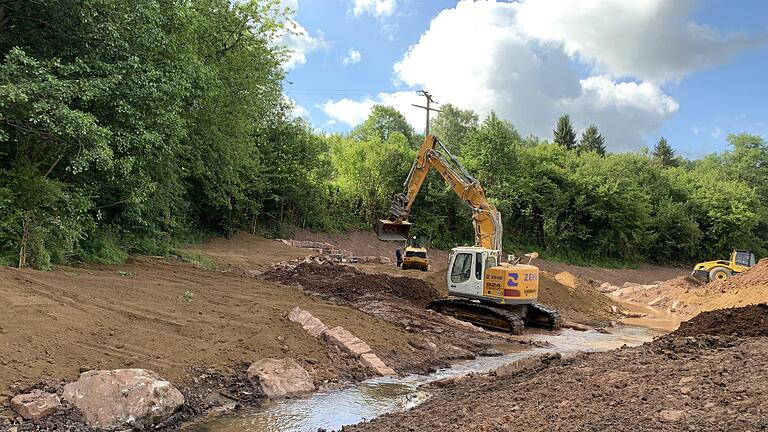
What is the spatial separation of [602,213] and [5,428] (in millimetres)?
41282

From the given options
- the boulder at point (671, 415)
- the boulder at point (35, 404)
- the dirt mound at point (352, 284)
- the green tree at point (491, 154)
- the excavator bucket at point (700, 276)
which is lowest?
the boulder at point (35, 404)

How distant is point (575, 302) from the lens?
19125 mm

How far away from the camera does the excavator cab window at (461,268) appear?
1452 centimetres

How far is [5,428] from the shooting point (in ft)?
18.1

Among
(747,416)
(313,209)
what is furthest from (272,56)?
(747,416)

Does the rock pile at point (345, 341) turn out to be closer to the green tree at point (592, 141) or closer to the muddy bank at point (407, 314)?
the muddy bank at point (407, 314)

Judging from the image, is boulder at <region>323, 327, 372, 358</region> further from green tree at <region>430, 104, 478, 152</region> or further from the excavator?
green tree at <region>430, 104, 478, 152</region>

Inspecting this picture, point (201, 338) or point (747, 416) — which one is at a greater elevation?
point (747, 416)

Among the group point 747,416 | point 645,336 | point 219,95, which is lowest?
point 645,336

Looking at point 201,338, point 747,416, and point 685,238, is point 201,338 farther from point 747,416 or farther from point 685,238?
point 685,238

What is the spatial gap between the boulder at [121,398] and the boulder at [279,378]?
1314mm

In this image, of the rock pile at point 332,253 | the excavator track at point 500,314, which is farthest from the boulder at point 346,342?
the rock pile at point 332,253

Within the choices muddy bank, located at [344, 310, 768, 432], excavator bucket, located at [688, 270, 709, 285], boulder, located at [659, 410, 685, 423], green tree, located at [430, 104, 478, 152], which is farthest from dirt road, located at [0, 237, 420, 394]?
green tree, located at [430, 104, 478, 152]

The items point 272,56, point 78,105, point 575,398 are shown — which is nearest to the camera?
point 575,398
